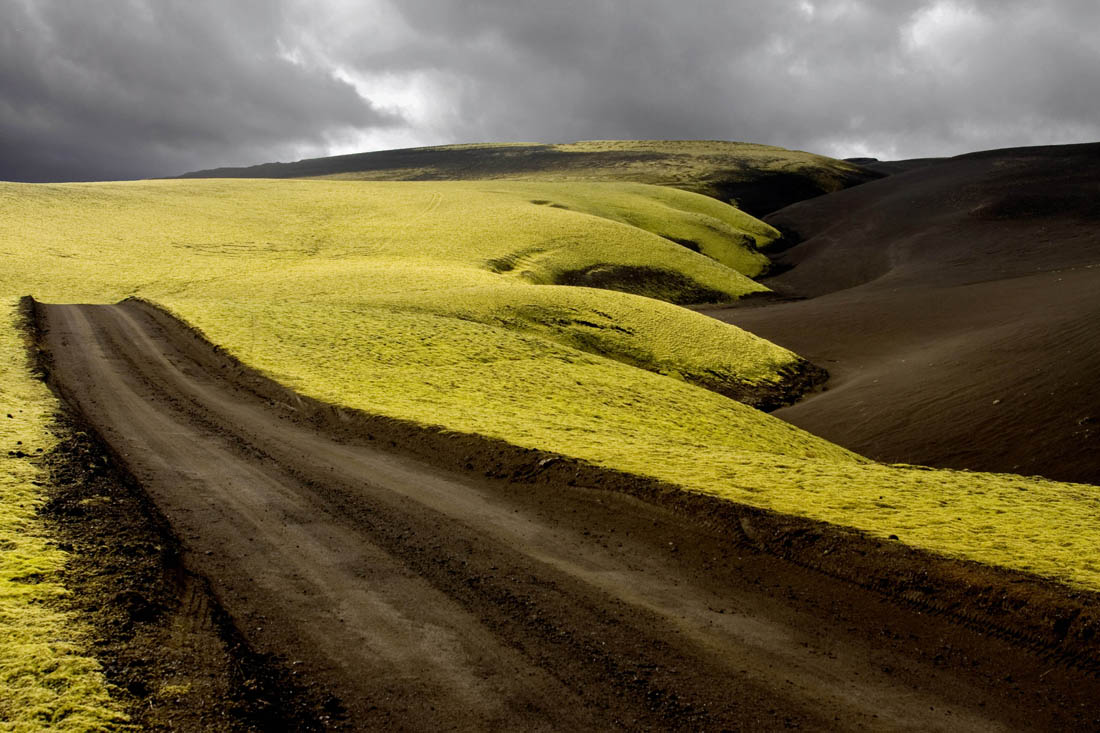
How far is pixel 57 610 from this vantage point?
8.27 m

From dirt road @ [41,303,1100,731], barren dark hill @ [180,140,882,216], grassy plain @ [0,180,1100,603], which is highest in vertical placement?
barren dark hill @ [180,140,882,216]

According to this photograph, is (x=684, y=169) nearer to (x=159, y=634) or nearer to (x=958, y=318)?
(x=958, y=318)

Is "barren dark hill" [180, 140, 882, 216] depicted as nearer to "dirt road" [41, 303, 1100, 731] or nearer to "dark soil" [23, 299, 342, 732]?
"dirt road" [41, 303, 1100, 731]

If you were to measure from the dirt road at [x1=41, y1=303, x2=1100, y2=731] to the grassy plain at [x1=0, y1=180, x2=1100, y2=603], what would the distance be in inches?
102

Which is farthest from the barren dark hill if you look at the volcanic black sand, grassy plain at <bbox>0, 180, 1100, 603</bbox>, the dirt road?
the dirt road

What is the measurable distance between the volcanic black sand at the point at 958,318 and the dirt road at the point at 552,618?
1700cm

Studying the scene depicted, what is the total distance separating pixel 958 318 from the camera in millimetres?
47844

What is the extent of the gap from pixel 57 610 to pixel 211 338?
22499 millimetres

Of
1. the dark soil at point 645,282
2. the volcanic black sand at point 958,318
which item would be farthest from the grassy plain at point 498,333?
the volcanic black sand at point 958,318

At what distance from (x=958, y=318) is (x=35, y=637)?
53.0 meters

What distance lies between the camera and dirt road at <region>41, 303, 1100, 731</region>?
7.40 metres

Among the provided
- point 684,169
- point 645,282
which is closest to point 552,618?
point 645,282

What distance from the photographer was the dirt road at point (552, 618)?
7.40m

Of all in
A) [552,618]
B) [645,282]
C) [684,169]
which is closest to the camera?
[552,618]
